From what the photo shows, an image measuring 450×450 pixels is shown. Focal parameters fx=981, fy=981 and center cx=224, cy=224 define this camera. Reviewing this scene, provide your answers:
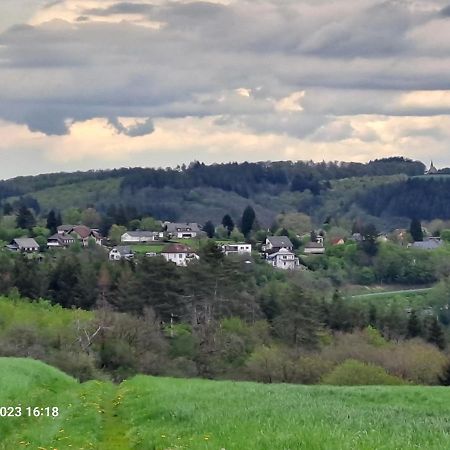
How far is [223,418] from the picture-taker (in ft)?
61.4

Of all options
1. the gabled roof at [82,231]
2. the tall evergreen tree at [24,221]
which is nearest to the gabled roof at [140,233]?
the gabled roof at [82,231]

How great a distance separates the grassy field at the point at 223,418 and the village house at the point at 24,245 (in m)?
117

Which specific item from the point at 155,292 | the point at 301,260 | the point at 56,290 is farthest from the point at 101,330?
the point at 301,260

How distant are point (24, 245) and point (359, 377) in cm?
10240

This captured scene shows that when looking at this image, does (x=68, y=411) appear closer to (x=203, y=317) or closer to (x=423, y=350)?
(x=423, y=350)

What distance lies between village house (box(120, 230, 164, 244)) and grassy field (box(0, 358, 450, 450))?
141m

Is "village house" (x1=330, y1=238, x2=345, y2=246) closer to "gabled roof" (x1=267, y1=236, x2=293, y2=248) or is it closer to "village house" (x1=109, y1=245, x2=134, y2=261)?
"gabled roof" (x1=267, y1=236, x2=293, y2=248)

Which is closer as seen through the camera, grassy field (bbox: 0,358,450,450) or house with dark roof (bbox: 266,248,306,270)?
grassy field (bbox: 0,358,450,450)

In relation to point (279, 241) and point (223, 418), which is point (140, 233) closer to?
point (279, 241)

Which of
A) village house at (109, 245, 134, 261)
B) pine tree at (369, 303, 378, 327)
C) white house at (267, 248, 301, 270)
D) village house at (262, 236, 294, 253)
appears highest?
village house at (109, 245, 134, 261)

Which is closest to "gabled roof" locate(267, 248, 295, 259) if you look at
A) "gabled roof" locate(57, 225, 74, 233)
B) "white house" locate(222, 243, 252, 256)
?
"white house" locate(222, 243, 252, 256)

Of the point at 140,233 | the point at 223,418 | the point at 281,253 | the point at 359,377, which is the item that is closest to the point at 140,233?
the point at 140,233

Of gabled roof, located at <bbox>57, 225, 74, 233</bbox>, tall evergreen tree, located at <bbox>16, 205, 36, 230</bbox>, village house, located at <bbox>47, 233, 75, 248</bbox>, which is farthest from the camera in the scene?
gabled roof, located at <bbox>57, 225, 74, 233</bbox>

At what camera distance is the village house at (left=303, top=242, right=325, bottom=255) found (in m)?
182
